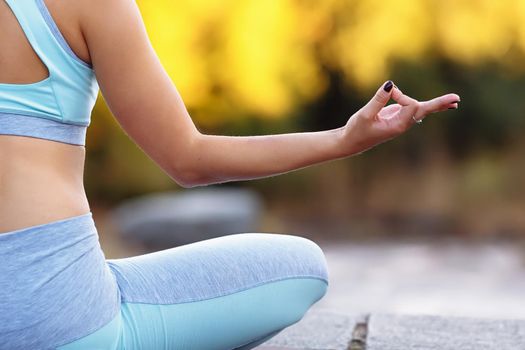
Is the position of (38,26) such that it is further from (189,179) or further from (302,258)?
(302,258)

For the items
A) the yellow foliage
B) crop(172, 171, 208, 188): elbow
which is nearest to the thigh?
crop(172, 171, 208, 188): elbow

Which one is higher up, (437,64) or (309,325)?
(437,64)

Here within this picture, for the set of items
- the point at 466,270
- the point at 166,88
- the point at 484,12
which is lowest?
the point at 466,270

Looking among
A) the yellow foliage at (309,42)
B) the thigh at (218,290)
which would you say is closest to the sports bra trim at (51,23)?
the thigh at (218,290)

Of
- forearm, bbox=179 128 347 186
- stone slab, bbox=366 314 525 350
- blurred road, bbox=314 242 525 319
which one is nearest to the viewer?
forearm, bbox=179 128 347 186

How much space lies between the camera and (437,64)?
820 cm

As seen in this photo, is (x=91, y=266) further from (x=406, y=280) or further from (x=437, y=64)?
(x=437, y=64)

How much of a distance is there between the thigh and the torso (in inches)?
7.2

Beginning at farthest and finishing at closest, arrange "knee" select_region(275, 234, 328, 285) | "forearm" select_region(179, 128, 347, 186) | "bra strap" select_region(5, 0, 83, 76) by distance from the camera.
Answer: "knee" select_region(275, 234, 328, 285) < "forearm" select_region(179, 128, 347, 186) < "bra strap" select_region(5, 0, 83, 76)

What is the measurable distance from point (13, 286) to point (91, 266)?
0.10m

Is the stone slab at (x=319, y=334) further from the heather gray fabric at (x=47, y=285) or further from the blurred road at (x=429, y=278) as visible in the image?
the blurred road at (x=429, y=278)

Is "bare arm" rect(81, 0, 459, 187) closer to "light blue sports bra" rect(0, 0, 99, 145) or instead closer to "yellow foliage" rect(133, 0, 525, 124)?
"light blue sports bra" rect(0, 0, 99, 145)

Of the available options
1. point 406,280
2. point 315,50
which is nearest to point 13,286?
point 406,280

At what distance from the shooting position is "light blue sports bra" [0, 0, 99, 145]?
40.9 inches
